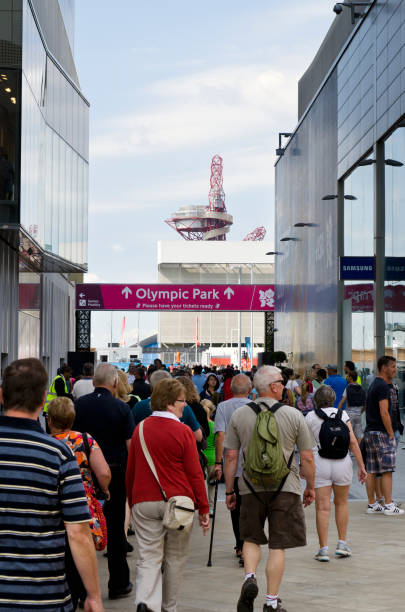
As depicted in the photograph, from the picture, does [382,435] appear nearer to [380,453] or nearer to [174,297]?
[380,453]

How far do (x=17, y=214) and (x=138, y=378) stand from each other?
25.9 ft

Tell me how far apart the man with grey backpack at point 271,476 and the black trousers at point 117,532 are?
114 cm

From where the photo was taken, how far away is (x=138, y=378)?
51.1ft

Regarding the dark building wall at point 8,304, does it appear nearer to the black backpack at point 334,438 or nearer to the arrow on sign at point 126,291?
the black backpack at point 334,438

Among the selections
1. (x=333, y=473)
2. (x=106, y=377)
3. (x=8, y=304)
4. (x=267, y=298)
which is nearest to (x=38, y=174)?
(x=8, y=304)

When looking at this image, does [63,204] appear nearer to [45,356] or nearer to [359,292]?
[45,356]

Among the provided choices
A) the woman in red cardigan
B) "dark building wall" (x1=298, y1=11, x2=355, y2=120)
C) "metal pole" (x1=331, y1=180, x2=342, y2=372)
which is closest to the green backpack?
the woman in red cardigan

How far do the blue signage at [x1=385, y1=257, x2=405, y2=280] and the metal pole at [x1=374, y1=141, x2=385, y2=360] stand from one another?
489 mm

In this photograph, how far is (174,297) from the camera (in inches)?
1954

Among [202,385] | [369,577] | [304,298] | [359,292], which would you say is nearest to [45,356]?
[304,298]

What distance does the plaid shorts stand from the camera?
11.9 meters

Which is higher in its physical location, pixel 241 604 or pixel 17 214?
pixel 17 214

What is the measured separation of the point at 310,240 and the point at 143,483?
3188 centimetres

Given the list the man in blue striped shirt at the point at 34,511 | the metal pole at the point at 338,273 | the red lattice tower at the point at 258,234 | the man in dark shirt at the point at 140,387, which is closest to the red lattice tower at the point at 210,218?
the red lattice tower at the point at 258,234
